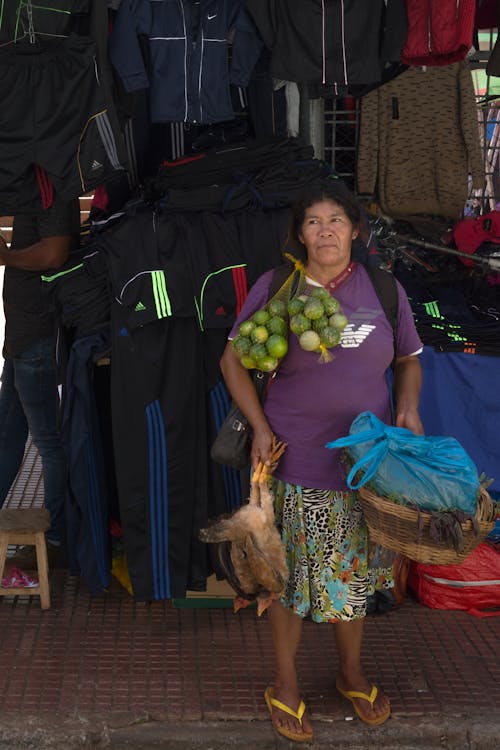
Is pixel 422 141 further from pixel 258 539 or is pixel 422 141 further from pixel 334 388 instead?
pixel 258 539

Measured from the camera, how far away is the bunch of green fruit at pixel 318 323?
3167 millimetres

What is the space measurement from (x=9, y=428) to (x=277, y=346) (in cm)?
209

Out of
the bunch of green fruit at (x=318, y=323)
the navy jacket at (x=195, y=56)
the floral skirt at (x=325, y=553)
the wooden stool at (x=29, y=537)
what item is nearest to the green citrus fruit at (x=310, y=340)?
the bunch of green fruit at (x=318, y=323)

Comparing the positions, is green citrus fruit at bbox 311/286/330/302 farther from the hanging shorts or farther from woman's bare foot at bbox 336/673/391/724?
woman's bare foot at bbox 336/673/391/724

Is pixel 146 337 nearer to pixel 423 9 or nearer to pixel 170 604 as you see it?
pixel 170 604

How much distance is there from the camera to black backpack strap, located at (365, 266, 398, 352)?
3383 mm

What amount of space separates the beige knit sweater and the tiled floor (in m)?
2.35

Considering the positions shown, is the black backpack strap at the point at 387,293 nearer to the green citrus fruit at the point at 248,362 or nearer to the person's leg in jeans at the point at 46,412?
the green citrus fruit at the point at 248,362

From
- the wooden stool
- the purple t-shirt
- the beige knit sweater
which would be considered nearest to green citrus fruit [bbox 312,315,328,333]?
the purple t-shirt

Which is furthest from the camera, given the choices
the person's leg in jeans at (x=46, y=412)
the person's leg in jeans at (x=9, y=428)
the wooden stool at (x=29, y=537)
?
the person's leg in jeans at (x=9, y=428)

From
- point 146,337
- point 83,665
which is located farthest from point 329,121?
point 83,665

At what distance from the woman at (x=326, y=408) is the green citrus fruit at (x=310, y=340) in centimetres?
13

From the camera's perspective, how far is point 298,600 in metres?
3.45

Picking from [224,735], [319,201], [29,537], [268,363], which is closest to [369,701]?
[224,735]
